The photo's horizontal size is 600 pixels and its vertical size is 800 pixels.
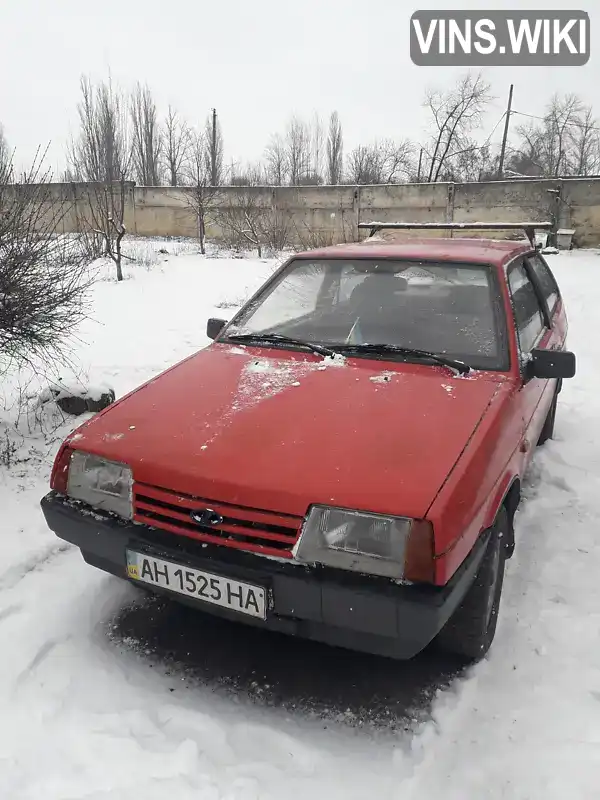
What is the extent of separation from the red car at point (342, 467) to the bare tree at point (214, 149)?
1120 inches

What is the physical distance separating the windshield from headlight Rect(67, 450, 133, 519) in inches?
46.4

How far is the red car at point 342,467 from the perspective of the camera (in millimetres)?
1720

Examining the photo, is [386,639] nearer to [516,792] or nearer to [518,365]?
[516,792]

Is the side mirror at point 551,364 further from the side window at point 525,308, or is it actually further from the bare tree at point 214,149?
the bare tree at point 214,149

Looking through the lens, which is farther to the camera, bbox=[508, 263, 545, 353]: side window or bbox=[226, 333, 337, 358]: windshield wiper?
bbox=[508, 263, 545, 353]: side window

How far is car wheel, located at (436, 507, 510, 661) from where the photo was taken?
2.06 m

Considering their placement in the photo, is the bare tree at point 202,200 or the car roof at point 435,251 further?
the bare tree at point 202,200

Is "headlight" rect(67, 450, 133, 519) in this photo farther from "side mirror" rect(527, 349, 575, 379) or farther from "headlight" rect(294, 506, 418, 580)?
"side mirror" rect(527, 349, 575, 379)

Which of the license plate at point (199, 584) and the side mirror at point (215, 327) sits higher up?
the side mirror at point (215, 327)

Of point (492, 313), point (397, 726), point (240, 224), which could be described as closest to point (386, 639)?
point (397, 726)

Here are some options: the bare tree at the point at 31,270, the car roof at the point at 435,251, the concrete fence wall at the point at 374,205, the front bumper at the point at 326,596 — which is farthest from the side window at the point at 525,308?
the concrete fence wall at the point at 374,205

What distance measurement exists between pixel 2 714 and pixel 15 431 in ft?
8.31

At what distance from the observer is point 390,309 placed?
2871 millimetres

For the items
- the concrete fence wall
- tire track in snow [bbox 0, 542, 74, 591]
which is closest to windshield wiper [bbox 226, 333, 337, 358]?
tire track in snow [bbox 0, 542, 74, 591]
